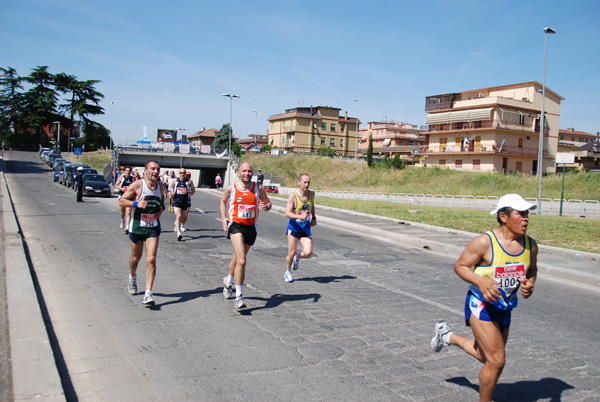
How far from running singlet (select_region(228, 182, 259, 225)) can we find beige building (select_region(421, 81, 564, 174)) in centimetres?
5196

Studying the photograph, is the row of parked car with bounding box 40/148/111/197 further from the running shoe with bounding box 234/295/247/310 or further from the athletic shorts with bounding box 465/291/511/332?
the athletic shorts with bounding box 465/291/511/332

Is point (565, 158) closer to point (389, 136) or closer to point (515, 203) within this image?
point (515, 203)

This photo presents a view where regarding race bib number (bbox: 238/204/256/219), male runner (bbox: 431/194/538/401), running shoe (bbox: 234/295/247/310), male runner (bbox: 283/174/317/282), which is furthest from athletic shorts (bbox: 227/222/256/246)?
male runner (bbox: 431/194/538/401)

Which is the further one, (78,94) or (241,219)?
(78,94)

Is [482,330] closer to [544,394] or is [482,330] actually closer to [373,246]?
[544,394]

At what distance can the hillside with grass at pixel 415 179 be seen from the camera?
3841 cm

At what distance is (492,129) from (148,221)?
173 ft

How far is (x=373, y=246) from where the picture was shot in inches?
524

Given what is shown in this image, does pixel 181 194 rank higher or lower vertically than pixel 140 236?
higher

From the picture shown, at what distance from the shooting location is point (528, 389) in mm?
4223

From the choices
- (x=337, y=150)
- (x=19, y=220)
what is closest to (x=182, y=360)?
(x=19, y=220)

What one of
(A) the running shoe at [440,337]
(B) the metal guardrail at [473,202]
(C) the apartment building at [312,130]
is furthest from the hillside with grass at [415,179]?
(A) the running shoe at [440,337]

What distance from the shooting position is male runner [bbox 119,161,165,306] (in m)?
6.46

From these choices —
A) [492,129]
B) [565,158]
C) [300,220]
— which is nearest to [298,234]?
[300,220]
